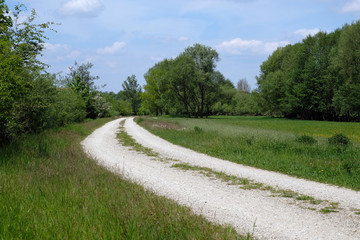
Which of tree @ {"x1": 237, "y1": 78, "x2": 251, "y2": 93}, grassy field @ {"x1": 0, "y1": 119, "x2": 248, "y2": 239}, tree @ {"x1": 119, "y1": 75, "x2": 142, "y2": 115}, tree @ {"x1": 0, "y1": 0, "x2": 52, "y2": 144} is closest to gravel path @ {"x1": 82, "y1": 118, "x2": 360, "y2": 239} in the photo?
grassy field @ {"x1": 0, "y1": 119, "x2": 248, "y2": 239}

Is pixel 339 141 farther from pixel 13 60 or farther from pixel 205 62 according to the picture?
pixel 205 62

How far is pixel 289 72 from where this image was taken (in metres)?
67.7

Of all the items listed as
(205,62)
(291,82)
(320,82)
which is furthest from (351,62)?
(205,62)

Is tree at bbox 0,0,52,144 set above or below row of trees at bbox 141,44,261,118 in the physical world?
below

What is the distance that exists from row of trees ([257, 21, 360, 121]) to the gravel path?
141 ft

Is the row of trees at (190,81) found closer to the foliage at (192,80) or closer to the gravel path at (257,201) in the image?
the foliage at (192,80)

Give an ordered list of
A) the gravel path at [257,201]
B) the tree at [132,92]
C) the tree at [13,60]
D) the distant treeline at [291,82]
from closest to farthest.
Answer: the gravel path at [257,201] → the tree at [13,60] → the distant treeline at [291,82] → the tree at [132,92]

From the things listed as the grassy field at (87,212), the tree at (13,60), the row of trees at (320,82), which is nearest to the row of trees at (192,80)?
the row of trees at (320,82)

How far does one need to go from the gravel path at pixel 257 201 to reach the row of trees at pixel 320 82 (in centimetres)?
4294

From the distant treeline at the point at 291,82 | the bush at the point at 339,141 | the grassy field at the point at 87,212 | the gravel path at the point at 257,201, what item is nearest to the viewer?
the grassy field at the point at 87,212

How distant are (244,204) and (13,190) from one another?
5482 mm

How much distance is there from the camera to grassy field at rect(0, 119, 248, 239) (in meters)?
4.40

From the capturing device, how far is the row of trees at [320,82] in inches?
1788

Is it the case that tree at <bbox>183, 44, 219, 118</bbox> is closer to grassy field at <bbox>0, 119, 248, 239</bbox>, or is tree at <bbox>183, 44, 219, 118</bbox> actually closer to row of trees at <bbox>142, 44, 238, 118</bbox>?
row of trees at <bbox>142, 44, 238, 118</bbox>
